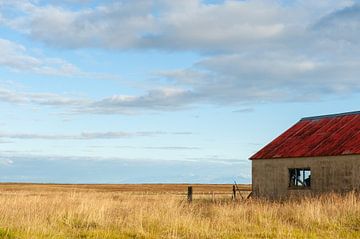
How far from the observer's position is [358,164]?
25.9 metres

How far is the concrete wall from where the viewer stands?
26297mm

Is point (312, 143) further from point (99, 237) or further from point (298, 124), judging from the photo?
point (99, 237)

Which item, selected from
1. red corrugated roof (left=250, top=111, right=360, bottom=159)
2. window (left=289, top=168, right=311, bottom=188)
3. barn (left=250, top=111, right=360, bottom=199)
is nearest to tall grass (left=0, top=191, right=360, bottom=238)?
barn (left=250, top=111, right=360, bottom=199)

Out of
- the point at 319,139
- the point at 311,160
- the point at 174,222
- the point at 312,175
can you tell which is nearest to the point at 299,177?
the point at 312,175

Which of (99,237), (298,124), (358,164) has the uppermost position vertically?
(298,124)

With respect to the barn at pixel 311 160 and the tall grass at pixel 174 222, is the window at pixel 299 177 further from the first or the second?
the tall grass at pixel 174 222

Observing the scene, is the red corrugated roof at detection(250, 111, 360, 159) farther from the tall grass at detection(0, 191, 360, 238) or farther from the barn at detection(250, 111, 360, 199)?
the tall grass at detection(0, 191, 360, 238)

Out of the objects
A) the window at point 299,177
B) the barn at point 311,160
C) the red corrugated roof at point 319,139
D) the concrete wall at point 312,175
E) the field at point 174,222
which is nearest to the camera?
the field at point 174,222

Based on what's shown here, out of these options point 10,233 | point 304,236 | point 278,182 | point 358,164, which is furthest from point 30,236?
point 278,182

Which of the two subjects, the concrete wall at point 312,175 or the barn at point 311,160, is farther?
the barn at point 311,160

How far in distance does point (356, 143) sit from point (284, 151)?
16.1 ft

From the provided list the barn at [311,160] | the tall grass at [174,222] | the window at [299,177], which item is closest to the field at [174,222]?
the tall grass at [174,222]

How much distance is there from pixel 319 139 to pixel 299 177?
2.35 m

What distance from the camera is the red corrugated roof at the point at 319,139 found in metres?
27.6
